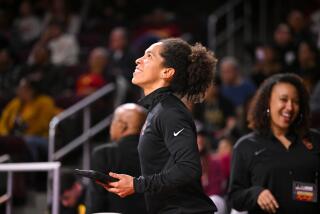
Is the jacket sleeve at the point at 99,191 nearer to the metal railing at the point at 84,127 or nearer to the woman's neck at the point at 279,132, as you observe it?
the woman's neck at the point at 279,132

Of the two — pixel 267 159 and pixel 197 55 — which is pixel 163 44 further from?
pixel 267 159

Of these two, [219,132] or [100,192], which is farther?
[219,132]

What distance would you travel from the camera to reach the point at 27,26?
431 inches

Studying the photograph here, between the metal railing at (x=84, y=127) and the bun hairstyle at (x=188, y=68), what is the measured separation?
3.61 m

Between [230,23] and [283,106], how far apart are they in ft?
20.8

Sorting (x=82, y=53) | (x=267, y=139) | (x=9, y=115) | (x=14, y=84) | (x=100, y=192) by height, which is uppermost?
(x=82, y=53)

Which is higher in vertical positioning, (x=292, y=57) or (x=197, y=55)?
(x=292, y=57)

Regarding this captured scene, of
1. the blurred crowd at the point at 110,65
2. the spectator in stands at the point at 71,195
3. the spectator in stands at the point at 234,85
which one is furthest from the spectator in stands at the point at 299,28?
the spectator in stands at the point at 71,195

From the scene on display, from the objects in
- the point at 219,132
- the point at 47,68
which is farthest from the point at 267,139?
the point at 47,68

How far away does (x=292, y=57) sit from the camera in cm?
851

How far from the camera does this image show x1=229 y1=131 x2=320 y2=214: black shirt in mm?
3969

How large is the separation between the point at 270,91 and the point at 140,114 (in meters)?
0.78

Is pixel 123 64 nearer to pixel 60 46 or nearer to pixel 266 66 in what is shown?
pixel 60 46

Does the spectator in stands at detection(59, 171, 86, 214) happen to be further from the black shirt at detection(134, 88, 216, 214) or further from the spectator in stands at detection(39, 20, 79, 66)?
the spectator in stands at detection(39, 20, 79, 66)
